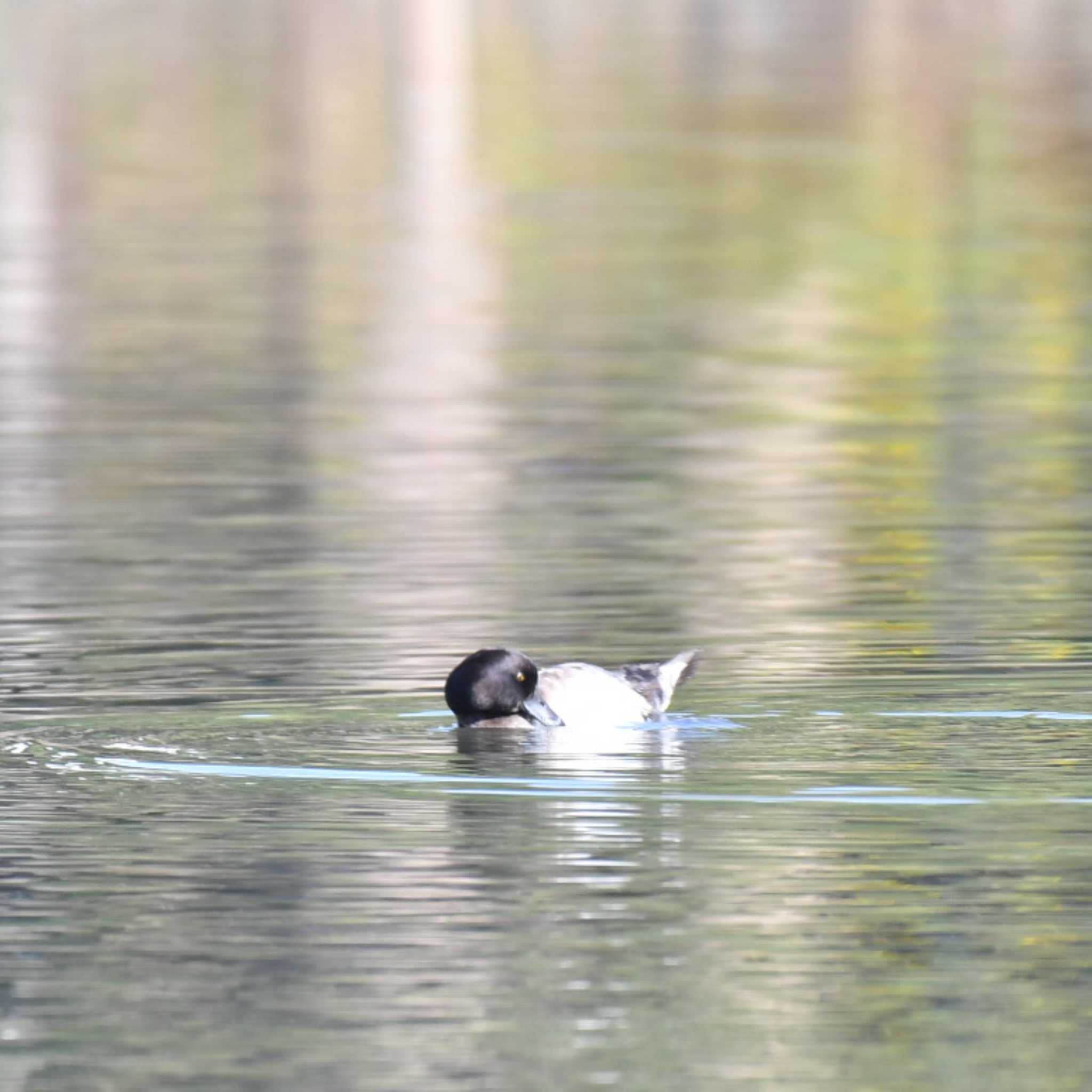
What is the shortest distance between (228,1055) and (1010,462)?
11897 mm

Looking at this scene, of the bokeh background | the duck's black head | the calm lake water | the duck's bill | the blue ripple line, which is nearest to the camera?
the calm lake water

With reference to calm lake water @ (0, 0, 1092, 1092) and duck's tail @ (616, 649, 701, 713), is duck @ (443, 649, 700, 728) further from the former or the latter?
calm lake water @ (0, 0, 1092, 1092)

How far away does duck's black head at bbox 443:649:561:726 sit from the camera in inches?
463

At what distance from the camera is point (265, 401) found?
23.4 metres

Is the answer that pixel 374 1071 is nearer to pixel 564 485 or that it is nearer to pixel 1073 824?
pixel 1073 824

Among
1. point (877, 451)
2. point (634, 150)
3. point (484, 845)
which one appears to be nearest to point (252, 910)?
point (484, 845)

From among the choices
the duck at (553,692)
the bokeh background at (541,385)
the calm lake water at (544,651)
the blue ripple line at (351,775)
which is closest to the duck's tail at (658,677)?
the duck at (553,692)

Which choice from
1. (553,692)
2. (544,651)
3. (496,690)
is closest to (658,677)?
(553,692)

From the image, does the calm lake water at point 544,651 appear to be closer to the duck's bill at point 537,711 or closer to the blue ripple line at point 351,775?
the blue ripple line at point 351,775

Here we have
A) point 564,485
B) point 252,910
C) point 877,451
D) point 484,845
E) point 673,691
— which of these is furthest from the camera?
point 877,451

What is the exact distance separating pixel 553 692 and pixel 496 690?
0.31 meters

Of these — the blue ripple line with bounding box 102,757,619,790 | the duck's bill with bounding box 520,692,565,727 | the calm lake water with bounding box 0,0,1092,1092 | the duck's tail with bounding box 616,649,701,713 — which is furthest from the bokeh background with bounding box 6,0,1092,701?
the blue ripple line with bounding box 102,757,619,790

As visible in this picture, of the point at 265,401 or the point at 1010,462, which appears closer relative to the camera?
the point at 1010,462

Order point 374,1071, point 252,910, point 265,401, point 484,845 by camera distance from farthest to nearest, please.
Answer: point 265,401 < point 484,845 < point 252,910 < point 374,1071
